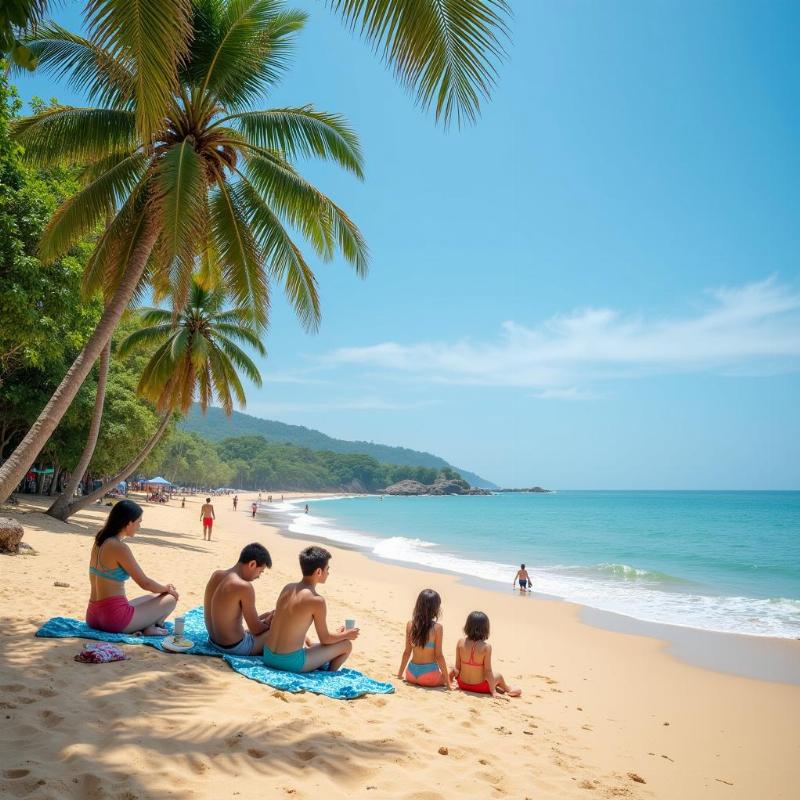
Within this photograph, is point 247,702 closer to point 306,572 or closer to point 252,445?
point 306,572

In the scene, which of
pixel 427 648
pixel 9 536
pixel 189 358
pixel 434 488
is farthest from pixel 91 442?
pixel 434 488

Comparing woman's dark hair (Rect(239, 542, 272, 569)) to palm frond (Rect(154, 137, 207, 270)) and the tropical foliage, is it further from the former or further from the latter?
the tropical foliage

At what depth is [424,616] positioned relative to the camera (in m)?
5.46

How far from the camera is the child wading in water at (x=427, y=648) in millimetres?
5453

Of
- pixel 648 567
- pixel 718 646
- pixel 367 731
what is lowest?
pixel 648 567

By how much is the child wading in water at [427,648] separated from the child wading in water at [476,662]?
7.7 inches

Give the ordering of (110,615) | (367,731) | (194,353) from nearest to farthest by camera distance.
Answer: (367,731) < (110,615) < (194,353)

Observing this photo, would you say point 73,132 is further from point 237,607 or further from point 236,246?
point 237,607

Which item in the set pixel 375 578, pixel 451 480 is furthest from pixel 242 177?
pixel 451 480

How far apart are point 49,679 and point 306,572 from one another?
1871 millimetres

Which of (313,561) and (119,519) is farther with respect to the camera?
(119,519)

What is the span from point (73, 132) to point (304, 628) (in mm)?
7929

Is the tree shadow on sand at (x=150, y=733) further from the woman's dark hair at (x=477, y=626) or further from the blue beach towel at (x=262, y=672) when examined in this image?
the woman's dark hair at (x=477, y=626)

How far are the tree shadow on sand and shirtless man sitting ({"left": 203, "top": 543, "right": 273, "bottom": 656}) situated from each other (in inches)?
17.7
